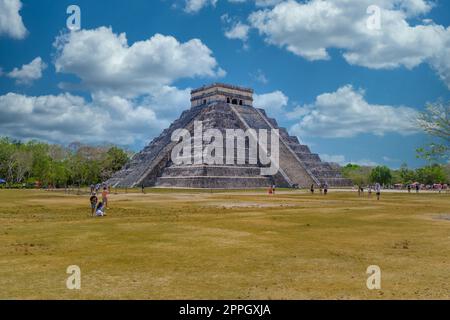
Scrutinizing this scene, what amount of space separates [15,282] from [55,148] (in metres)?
103

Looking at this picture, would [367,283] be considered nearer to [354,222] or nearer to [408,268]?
[408,268]

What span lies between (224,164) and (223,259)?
49832 mm

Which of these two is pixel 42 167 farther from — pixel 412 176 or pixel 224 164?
pixel 412 176

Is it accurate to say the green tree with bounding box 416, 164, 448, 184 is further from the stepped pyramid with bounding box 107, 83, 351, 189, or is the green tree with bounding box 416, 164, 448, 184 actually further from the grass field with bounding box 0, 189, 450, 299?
the grass field with bounding box 0, 189, 450, 299

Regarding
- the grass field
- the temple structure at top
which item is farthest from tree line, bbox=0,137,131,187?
the grass field

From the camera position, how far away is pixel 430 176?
9612 cm

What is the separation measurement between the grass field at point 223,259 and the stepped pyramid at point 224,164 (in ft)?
126

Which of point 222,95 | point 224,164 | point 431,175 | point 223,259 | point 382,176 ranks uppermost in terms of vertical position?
point 222,95

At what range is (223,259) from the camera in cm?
998

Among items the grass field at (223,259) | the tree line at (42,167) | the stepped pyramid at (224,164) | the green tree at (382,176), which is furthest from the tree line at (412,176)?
the grass field at (223,259)

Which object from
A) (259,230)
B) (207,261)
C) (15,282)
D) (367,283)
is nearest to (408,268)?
(367,283)

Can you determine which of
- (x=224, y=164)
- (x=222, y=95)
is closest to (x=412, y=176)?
(x=222, y=95)

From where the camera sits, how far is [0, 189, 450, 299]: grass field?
24.3ft

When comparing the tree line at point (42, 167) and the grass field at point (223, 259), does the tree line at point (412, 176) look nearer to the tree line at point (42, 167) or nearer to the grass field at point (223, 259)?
the tree line at point (42, 167)
